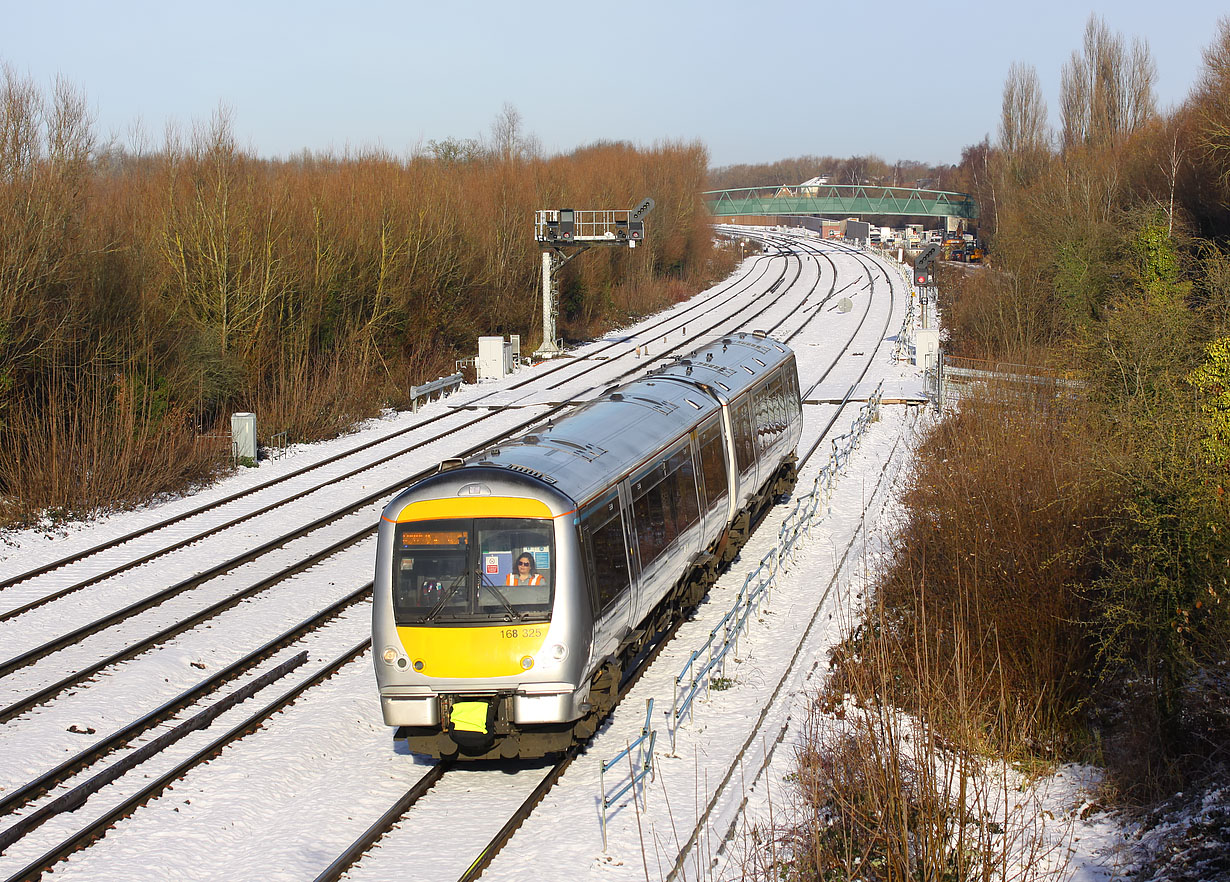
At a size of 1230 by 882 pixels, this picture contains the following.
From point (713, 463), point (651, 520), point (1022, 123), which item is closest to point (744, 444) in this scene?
point (713, 463)

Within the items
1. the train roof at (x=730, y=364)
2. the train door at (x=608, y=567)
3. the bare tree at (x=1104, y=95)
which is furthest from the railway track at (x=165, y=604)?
the bare tree at (x=1104, y=95)

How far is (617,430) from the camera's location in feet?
40.4

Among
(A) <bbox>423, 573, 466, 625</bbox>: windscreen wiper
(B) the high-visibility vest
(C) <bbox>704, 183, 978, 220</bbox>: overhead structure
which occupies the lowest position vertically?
(A) <bbox>423, 573, 466, 625</bbox>: windscreen wiper

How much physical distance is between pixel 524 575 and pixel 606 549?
1187 millimetres

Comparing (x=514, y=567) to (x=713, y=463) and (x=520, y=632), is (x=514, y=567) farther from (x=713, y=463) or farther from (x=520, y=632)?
(x=713, y=463)

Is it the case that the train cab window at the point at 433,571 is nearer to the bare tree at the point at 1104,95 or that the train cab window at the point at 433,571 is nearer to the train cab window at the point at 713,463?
the train cab window at the point at 713,463

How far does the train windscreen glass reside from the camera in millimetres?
9328

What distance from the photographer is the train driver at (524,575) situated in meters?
9.35

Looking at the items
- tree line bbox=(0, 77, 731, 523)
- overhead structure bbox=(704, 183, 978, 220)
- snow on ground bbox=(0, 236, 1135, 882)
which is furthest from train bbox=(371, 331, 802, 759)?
overhead structure bbox=(704, 183, 978, 220)

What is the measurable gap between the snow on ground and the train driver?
68.1 inches

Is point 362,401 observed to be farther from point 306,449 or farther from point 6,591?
point 6,591

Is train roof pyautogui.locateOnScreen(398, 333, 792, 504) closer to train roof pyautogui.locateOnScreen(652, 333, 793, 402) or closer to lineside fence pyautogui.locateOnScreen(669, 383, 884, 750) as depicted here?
train roof pyautogui.locateOnScreen(652, 333, 793, 402)

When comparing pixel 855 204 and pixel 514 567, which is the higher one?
pixel 855 204

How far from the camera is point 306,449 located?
25.4 meters
